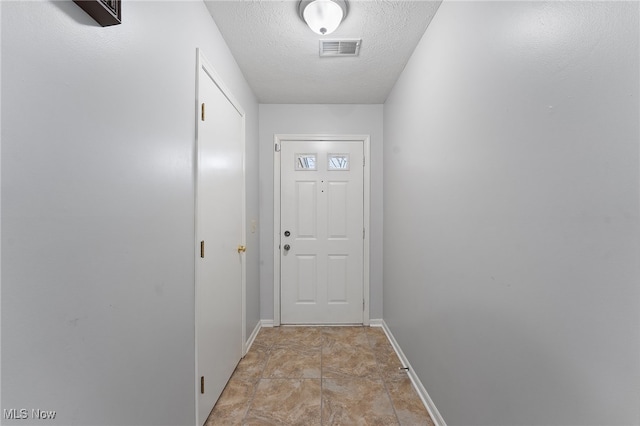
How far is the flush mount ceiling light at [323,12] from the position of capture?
1505mm

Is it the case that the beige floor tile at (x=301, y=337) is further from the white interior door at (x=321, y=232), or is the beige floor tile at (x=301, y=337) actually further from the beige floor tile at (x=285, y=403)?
the beige floor tile at (x=285, y=403)

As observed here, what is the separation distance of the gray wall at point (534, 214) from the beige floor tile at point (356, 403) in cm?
36

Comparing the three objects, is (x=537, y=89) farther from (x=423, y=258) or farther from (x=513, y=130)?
(x=423, y=258)

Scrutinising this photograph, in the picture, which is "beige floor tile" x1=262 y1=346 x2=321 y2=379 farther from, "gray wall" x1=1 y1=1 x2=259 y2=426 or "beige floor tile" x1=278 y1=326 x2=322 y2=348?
"gray wall" x1=1 y1=1 x2=259 y2=426

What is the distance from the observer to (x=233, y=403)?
176 cm

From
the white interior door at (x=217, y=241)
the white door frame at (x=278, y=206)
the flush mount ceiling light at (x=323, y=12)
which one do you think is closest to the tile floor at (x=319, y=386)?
the white interior door at (x=217, y=241)

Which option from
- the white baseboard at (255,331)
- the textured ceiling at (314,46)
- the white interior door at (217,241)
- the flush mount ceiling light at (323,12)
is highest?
the textured ceiling at (314,46)

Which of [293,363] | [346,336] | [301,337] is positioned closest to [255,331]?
[301,337]

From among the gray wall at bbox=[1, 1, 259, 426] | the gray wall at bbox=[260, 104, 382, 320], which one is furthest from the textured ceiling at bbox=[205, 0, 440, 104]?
the gray wall at bbox=[1, 1, 259, 426]

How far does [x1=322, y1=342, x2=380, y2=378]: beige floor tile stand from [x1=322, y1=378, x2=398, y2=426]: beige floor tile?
0.28ft

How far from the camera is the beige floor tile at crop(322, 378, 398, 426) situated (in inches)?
64.3

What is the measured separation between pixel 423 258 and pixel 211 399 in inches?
64.4

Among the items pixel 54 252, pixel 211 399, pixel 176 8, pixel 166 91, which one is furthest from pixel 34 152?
pixel 211 399

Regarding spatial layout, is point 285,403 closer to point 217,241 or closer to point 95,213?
point 217,241
